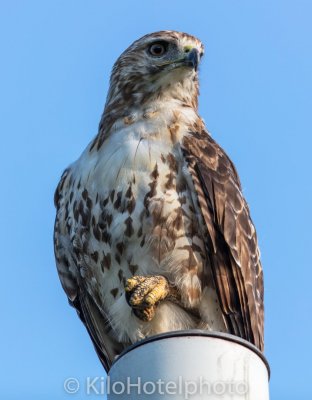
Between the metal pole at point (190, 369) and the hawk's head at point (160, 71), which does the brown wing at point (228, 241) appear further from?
the metal pole at point (190, 369)

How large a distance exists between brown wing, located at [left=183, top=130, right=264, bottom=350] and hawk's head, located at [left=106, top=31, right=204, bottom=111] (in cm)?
59

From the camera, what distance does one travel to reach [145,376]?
5.19m

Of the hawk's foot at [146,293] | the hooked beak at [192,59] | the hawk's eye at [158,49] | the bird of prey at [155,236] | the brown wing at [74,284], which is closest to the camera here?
the hawk's foot at [146,293]

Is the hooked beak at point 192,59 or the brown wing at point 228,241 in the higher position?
the hooked beak at point 192,59

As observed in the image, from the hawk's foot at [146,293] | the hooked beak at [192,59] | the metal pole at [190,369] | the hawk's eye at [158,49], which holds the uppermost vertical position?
the hawk's eye at [158,49]

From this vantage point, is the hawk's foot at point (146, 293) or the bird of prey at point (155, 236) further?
the bird of prey at point (155, 236)

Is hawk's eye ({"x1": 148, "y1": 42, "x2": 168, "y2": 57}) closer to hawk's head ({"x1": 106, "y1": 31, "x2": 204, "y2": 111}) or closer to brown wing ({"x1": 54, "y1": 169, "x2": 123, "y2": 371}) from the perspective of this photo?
hawk's head ({"x1": 106, "y1": 31, "x2": 204, "y2": 111})

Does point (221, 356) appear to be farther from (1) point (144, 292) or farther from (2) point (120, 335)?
(2) point (120, 335)

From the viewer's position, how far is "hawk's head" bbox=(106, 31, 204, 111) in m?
8.21

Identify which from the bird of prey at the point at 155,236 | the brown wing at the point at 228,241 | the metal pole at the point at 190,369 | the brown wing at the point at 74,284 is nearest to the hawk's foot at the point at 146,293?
the bird of prey at the point at 155,236

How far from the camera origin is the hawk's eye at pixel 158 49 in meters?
8.40

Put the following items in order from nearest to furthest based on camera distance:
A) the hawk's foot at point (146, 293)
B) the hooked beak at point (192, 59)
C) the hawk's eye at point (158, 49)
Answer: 1. the hawk's foot at point (146, 293)
2. the hooked beak at point (192, 59)
3. the hawk's eye at point (158, 49)

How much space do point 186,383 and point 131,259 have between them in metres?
2.32

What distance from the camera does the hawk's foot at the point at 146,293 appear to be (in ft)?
22.5
